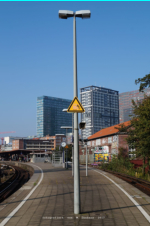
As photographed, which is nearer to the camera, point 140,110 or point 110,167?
point 140,110

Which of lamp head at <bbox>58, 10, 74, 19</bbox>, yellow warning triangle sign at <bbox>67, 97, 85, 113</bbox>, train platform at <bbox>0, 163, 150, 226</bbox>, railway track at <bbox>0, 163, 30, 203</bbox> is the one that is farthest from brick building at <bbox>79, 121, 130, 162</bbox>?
lamp head at <bbox>58, 10, 74, 19</bbox>

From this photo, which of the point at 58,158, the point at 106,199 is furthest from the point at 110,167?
the point at 106,199

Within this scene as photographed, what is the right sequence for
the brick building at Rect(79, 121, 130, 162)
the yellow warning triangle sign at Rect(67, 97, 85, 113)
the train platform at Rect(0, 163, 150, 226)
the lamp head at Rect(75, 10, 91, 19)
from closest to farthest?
the train platform at Rect(0, 163, 150, 226)
the yellow warning triangle sign at Rect(67, 97, 85, 113)
the lamp head at Rect(75, 10, 91, 19)
the brick building at Rect(79, 121, 130, 162)

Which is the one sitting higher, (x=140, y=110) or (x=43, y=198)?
(x=140, y=110)

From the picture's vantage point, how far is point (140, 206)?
33.3 feet

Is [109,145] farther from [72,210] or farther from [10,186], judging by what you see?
[72,210]

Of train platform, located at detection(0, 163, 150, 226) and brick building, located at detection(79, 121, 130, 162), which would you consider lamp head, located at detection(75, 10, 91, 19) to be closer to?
train platform, located at detection(0, 163, 150, 226)

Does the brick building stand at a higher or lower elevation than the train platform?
higher

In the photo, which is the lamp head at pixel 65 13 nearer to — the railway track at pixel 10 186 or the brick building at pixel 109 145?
the railway track at pixel 10 186

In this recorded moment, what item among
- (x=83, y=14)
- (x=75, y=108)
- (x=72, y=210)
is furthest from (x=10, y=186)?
(x=83, y=14)

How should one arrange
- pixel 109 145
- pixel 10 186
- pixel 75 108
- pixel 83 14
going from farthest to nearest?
pixel 109 145, pixel 10 186, pixel 83 14, pixel 75 108

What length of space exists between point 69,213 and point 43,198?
3266mm

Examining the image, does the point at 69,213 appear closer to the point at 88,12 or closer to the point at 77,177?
the point at 77,177

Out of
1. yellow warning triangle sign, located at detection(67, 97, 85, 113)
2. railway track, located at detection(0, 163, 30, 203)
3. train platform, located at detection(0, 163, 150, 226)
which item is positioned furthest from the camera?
railway track, located at detection(0, 163, 30, 203)
